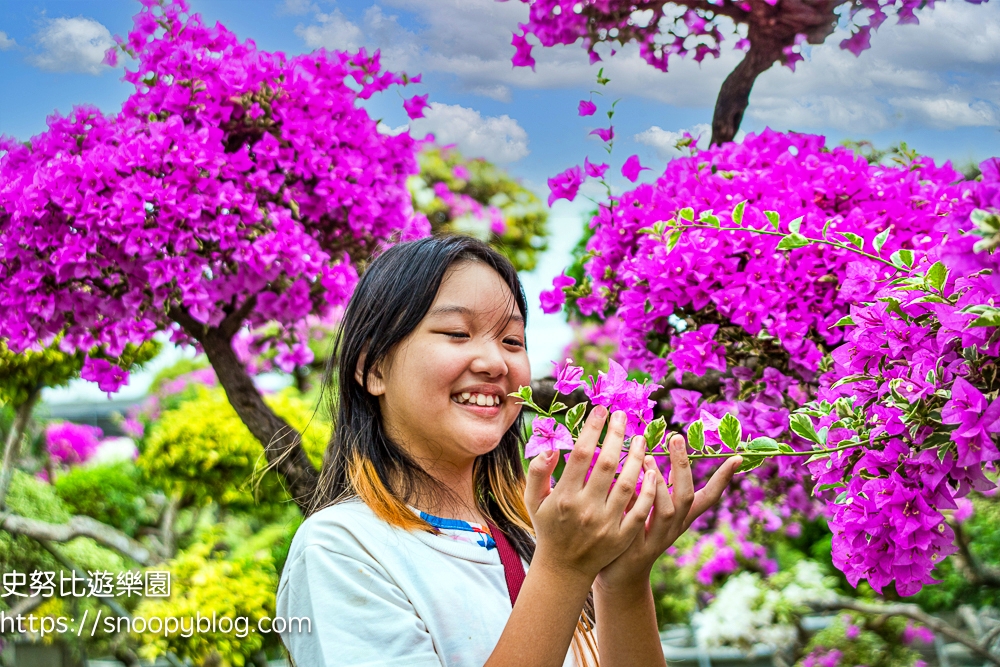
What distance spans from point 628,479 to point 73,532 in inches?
126

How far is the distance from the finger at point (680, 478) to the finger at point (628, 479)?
4cm

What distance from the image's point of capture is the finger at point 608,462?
966 millimetres

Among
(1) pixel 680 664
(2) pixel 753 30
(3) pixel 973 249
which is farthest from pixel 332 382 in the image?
(1) pixel 680 664

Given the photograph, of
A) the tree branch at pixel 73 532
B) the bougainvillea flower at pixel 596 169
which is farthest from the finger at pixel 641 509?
the tree branch at pixel 73 532

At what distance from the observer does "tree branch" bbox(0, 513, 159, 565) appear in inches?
136

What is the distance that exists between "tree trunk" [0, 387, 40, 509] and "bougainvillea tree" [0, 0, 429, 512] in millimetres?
1683

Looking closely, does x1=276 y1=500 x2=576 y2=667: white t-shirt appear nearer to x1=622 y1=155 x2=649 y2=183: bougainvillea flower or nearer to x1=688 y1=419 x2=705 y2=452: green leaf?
x1=688 y1=419 x2=705 y2=452: green leaf

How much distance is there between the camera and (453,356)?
122 cm

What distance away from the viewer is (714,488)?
1.08 m

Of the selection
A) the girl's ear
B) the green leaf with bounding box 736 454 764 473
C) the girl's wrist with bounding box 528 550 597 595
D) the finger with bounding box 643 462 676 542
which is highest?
the girl's ear

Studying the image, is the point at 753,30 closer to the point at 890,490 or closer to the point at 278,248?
the point at 278,248

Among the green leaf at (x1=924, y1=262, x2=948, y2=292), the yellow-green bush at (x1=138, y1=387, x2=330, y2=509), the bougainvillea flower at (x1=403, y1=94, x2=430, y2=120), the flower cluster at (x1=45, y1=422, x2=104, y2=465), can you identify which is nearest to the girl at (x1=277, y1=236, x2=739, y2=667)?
the green leaf at (x1=924, y1=262, x2=948, y2=292)

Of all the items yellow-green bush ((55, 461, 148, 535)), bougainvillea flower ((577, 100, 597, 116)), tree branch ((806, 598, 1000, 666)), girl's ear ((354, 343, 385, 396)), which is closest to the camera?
girl's ear ((354, 343, 385, 396))

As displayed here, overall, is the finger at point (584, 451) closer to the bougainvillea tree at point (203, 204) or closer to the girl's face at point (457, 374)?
the girl's face at point (457, 374)
